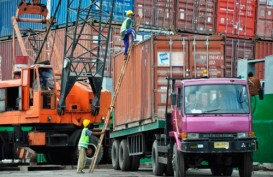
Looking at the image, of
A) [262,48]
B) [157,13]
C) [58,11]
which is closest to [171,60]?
[157,13]

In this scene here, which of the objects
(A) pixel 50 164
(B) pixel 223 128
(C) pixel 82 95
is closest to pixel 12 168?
(A) pixel 50 164

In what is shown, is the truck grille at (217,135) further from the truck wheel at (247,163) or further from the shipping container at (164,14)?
the shipping container at (164,14)

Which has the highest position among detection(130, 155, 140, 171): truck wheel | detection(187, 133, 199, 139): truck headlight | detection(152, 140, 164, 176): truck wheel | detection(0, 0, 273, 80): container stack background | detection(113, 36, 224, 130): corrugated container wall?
detection(0, 0, 273, 80): container stack background

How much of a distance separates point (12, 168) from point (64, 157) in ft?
6.57

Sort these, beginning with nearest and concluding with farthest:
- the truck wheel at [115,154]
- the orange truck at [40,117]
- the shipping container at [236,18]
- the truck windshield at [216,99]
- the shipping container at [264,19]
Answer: the truck windshield at [216,99] → the truck wheel at [115,154] → the orange truck at [40,117] → the shipping container at [236,18] → the shipping container at [264,19]

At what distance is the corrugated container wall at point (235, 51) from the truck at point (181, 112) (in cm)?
1194

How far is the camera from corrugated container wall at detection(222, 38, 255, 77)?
33.6 meters

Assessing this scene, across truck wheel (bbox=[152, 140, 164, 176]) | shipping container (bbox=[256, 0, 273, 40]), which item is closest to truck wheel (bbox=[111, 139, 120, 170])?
truck wheel (bbox=[152, 140, 164, 176])

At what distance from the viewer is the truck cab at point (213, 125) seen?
15.3m

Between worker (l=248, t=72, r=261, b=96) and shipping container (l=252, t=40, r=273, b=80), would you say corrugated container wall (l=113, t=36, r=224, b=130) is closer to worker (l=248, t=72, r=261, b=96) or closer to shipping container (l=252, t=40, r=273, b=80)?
worker (l=248, t=72, r=261, b=96)

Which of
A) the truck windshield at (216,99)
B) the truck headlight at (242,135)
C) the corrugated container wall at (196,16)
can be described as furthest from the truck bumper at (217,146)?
the corrugated container wall at (196,16)

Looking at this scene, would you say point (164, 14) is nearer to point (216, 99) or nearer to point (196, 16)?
point (196, 16)

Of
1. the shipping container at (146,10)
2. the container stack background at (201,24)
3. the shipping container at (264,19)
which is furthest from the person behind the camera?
the shipping container at (264,19)

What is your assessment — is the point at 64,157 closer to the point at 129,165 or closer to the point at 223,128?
the point at 129,165
